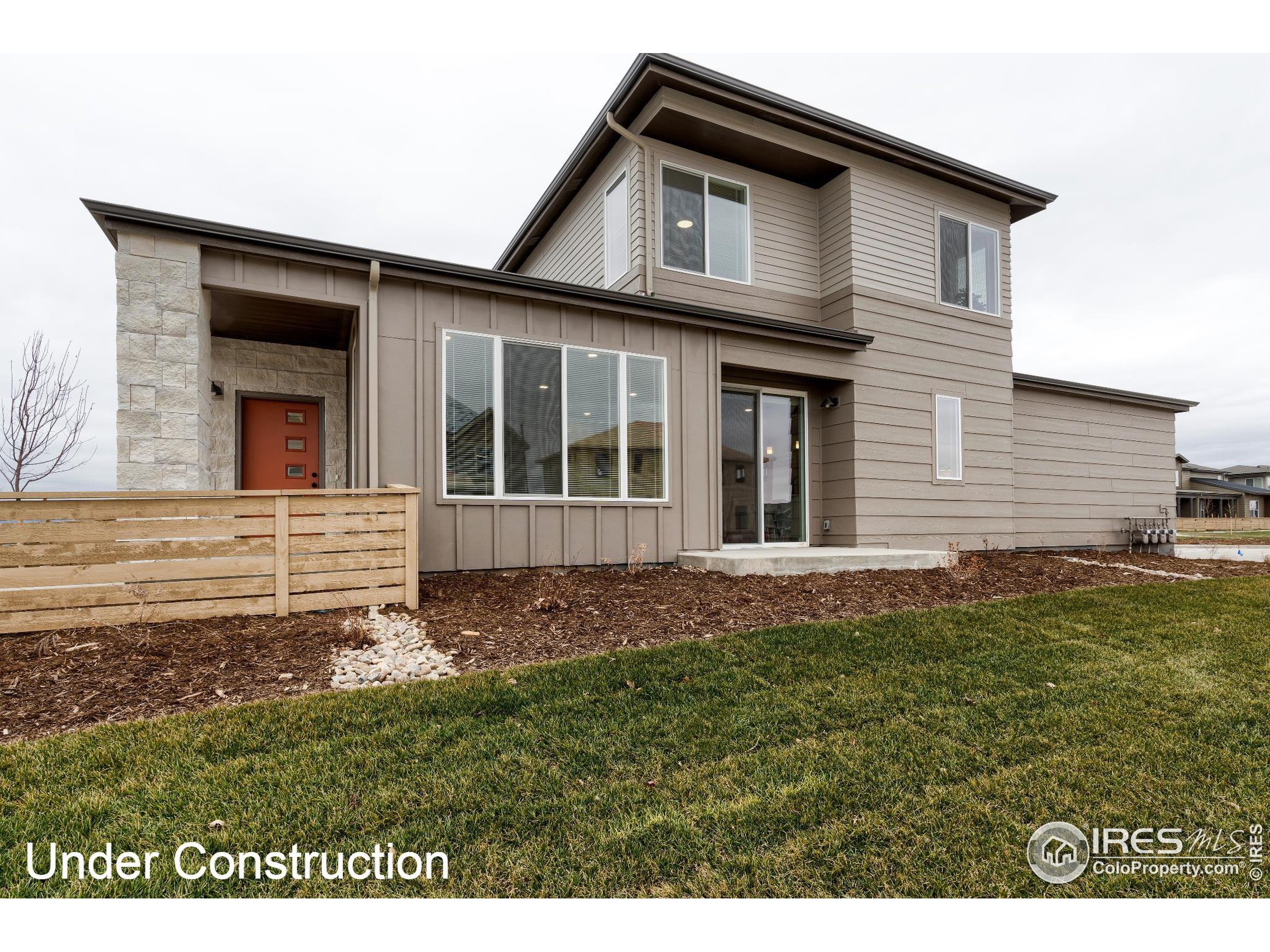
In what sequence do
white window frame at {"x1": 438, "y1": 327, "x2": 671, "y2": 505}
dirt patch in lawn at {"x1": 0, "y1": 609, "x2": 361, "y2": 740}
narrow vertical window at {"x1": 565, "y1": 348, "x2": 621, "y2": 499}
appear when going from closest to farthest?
dirt patch in lawn at {"x1": 0, "y1": 609, "x2": 361, "y2": 740}, white window frame at {"x1": 438, "y1": 327, "x2": 671, "y2": 505}, narrow vertical window at {"x1": 565, "y1": 348, "x2": 621, "y2": 499}

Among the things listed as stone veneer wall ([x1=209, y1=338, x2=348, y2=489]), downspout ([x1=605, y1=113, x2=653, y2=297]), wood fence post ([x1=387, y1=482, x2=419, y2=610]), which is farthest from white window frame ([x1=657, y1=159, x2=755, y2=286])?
wood fence post ([x1=387, y1=482, x2=419, y2=610])

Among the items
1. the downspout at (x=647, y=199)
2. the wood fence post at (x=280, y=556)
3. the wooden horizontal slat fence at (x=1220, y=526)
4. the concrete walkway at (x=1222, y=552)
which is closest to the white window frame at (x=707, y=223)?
the downspout at (x=647, y=199)

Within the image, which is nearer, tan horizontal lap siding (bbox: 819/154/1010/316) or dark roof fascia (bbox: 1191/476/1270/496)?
tan horizontal lap siding (bbox: 819/154/1010/316)

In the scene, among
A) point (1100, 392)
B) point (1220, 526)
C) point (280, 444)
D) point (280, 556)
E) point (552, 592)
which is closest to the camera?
point (280, 556)

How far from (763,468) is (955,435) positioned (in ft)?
11.2

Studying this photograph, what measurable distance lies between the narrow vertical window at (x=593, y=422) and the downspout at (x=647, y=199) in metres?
1.50

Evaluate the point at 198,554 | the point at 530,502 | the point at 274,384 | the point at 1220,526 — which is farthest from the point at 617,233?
the point at 1220,526

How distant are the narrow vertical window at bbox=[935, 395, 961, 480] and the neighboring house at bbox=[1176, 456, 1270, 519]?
32.3 meters

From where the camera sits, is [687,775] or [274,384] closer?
[687,775]

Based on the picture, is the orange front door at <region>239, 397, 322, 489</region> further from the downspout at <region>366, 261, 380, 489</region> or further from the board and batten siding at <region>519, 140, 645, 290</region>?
the board and batten siding at <region>519, 140, 645, 290</region>

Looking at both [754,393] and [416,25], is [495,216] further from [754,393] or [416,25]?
[416,25]

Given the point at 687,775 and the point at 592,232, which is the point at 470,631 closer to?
the point at 687,775

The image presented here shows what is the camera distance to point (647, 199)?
765 centimetres

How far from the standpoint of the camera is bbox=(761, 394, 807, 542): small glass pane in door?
8375 millimetres
